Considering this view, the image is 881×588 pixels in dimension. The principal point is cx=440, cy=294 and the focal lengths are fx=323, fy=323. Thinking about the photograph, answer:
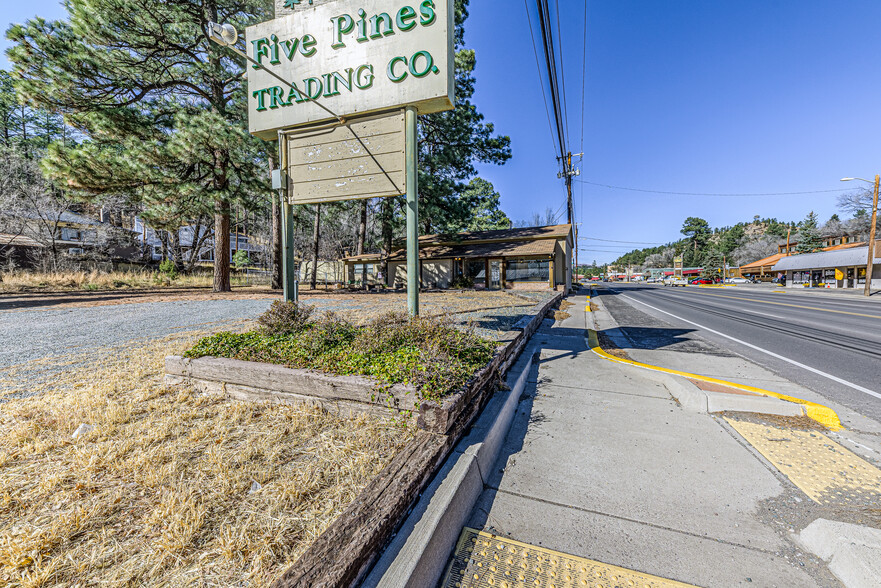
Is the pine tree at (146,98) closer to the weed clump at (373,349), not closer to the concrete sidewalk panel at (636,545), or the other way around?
the weed clump at (373,349)

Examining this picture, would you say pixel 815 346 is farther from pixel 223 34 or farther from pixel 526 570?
pixel 223 34

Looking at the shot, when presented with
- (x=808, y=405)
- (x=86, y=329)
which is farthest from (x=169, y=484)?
(x=86, y=329)

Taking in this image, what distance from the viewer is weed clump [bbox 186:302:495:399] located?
104 inches

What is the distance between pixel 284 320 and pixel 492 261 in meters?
18.6

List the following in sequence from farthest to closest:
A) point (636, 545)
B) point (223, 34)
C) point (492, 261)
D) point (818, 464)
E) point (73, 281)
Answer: point (492, 261)
point (73, 281)
point (223, 34)
point (818, 464)
point (636, 545)

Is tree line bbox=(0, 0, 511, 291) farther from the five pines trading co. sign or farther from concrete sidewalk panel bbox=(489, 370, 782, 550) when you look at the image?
concrete sidewalk panel bbox=(489, 370, 782, 550)

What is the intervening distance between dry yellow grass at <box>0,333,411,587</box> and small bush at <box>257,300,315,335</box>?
988 mm

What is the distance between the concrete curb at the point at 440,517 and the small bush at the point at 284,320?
251 cm

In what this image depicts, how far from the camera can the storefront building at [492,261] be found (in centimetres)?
2025

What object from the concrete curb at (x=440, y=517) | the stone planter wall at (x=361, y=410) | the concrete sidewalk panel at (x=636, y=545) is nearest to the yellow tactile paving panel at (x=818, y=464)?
the concrete sidewalk panel at (x=636, y=545)

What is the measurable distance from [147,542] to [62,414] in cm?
202

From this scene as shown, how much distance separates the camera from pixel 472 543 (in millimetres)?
1763

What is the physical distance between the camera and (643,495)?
7.06ft

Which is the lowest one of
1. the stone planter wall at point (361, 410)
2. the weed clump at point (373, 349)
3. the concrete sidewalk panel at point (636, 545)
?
the concrete sidewalk panel at point (636, 545)
